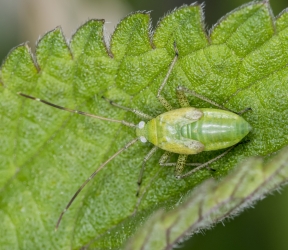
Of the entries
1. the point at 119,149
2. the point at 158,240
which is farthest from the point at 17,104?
the point at 158,240

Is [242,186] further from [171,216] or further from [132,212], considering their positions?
[132,212]

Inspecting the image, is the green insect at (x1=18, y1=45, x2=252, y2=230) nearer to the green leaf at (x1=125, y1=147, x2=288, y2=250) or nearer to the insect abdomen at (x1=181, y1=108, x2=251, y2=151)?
the insect abdomen at (x1=181, y1=108, x2=251, y2=151)

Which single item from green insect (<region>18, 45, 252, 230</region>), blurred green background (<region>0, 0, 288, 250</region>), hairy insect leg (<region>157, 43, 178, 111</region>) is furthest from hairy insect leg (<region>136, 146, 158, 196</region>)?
blurred green background (<region>0, 0, 288, 250</region>)

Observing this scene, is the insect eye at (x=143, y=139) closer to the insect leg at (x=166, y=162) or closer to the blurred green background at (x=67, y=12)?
the insect leg at (x=166, y=162)

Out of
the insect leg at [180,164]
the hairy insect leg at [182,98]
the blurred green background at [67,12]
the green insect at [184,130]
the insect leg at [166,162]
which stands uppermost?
the blurred green background at [67,12]

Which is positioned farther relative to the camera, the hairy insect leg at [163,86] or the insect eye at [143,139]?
the insect eye at [143,139]

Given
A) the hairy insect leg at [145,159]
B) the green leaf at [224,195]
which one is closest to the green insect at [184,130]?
the hairy insect leg at [145,159]

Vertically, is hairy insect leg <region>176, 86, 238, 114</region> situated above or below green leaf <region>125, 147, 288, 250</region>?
above

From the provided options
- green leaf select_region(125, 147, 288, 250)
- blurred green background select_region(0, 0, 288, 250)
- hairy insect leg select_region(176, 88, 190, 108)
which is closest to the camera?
green leaf select_region(125, 147, 288, 250)
